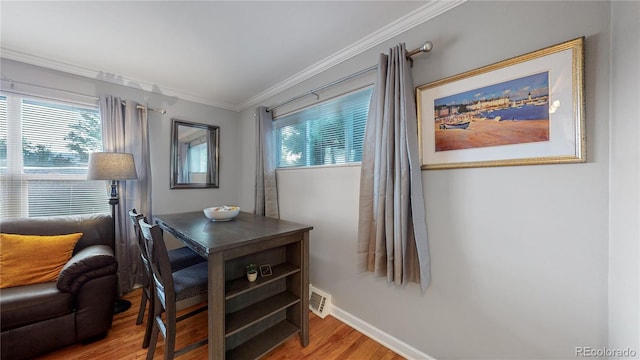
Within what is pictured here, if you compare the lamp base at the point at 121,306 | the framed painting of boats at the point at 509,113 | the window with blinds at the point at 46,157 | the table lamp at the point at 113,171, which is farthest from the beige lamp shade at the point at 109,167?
the framed painting of boats at the point at 509,113

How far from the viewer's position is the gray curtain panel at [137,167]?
2.32 metres

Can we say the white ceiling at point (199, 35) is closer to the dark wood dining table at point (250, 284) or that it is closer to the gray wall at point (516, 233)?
the gray wall at point (516, 233)

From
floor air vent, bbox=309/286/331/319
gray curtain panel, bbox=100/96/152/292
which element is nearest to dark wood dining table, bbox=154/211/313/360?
floor air vent, bbox=309/286/331/319

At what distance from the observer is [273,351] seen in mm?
1589

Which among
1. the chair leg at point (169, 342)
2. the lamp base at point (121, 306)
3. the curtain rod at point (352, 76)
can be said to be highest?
the curtain rod at point (352, 76)

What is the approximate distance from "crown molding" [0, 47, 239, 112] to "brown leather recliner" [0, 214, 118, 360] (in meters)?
1.42

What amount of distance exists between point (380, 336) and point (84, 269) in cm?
222

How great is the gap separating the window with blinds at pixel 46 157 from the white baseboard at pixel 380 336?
274 cm

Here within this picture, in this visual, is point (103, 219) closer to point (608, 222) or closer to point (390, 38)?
point (390, 38)

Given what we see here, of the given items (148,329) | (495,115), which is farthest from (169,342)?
(495,115)

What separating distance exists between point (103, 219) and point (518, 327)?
3343 millimetres

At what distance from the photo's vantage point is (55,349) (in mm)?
1563

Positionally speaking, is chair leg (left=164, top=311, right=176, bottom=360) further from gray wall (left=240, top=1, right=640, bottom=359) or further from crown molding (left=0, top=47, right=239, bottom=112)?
crown molding (left=0, top=47, right=239, bottom=112)

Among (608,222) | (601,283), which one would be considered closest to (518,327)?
(601,283)
